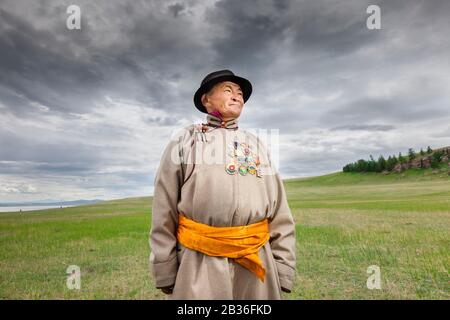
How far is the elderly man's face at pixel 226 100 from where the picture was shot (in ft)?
10.6

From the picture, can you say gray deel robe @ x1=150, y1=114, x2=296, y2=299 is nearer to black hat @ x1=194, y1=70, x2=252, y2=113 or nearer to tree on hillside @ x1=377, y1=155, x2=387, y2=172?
black hat @ x1=194, y1=70, x2=252, y2=113

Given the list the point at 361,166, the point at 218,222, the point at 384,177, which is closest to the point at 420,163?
the point at 384,177

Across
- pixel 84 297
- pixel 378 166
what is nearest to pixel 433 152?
pixel 378 166

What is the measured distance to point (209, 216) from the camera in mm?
2744

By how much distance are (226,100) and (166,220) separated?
1.30 meters

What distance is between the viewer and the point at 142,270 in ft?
23.8

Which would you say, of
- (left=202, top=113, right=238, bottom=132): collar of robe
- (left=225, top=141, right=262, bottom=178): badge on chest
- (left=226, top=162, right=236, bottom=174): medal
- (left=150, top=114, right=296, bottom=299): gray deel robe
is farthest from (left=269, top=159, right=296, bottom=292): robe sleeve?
(left=202, top=113, right=238, bottom=132): collar of robe

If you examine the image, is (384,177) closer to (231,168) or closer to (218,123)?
(218,123)

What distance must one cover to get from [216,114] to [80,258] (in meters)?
7.52

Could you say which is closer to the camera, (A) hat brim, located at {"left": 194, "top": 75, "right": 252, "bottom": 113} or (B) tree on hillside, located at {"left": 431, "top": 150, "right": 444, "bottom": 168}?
(A) hat brim, located at {"left": 194, "top": 75, "right": 252, "bottom": 113}

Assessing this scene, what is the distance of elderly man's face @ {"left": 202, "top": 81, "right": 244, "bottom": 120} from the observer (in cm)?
323

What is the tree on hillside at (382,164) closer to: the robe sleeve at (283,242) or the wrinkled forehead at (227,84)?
the robe sleeve at (283,242)

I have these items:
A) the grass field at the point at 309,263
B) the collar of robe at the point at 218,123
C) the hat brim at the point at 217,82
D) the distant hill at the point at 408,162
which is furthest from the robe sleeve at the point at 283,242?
the distant hill at the point at 408,162
